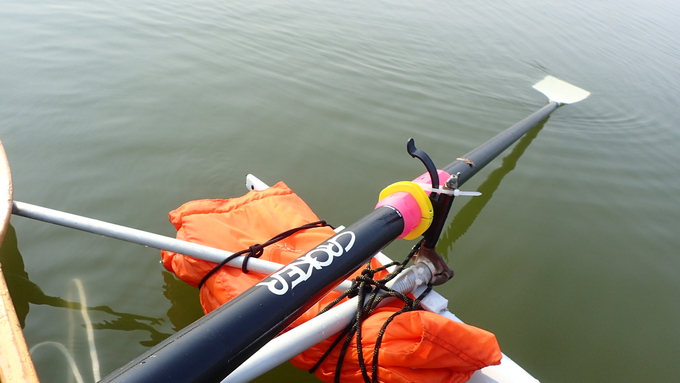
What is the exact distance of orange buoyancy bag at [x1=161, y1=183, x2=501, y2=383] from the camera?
1.58 m

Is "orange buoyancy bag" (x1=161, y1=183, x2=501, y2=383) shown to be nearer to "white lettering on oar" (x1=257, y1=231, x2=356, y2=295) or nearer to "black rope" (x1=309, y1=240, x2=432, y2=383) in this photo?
"black rope" (x1=309, y1=240, x2=432, y2=383)

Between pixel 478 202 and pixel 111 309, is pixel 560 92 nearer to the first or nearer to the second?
pixel 478 202

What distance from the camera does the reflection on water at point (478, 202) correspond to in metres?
3.22

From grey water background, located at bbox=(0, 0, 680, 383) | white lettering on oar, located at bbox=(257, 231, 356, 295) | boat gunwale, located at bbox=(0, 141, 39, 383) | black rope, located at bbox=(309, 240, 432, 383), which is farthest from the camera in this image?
grey water background, located at bbox=(0, 0, 680, 383)

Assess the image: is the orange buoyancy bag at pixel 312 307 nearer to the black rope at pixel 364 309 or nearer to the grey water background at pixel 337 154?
the black rope at pixel 364 309

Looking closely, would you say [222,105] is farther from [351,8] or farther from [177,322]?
[351,8]

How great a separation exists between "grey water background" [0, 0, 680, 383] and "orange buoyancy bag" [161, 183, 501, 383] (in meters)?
0.45

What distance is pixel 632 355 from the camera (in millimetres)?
2572

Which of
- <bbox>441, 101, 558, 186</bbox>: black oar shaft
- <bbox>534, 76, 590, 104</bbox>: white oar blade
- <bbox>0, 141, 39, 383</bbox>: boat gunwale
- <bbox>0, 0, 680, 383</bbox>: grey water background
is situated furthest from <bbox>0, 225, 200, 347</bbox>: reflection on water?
<bbox>534, 76, 590, 104</bbox>: white oar blade

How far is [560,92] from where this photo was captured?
17.4 feet

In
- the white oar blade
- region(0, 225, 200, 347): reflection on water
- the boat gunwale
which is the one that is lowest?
region(0, 225, 200, 347): reflection on water

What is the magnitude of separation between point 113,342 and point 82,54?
393 centimetres

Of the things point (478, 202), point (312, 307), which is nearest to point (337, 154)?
point (478, 202)

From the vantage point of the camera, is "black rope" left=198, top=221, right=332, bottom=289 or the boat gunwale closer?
the boat gunwale
